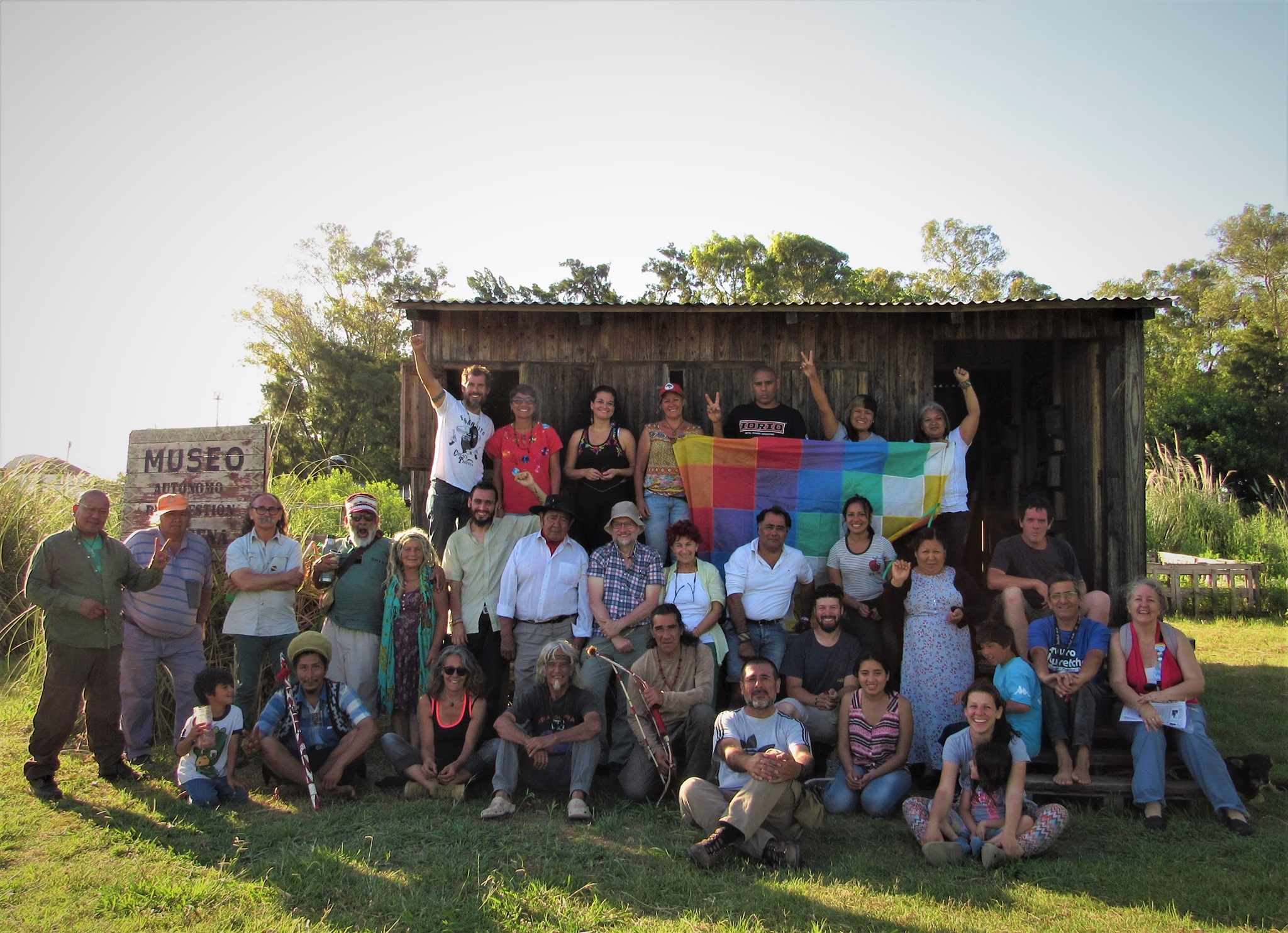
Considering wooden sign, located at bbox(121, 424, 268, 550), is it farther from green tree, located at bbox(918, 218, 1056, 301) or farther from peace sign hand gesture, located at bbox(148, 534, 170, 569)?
green tree, located at bbox(918, 218, 1056, 301)

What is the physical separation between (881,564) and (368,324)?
89.2 ft

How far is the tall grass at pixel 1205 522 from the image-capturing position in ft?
53.3

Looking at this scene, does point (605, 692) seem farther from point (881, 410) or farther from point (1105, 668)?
point (881, 410)

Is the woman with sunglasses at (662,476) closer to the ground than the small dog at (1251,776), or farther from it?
farther from it

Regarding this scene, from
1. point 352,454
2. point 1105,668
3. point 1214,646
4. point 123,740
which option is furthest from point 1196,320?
point 123,740

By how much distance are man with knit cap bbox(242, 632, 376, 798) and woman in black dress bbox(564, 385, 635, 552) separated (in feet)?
7.27

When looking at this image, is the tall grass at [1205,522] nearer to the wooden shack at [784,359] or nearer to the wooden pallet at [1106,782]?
the wooden shack at [784,359]

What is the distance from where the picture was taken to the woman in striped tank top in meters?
5.65

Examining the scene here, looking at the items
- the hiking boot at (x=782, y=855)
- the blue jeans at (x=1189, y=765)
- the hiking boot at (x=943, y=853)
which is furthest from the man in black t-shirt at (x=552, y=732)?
the blue jeans at (x=1189, y=765)

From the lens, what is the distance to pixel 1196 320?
30.6m

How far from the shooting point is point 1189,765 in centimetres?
567

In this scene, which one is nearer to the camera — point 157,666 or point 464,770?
point 464,770

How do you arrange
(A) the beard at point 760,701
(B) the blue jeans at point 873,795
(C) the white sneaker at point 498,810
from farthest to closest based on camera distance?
(B) the blue jeans at point 873,795 < (C) the white sneaker at point 498,810 < (A) the beard at point 760,701

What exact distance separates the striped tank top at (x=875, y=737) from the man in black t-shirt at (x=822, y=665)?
35 centimetres
